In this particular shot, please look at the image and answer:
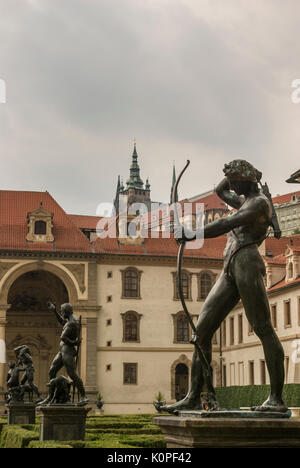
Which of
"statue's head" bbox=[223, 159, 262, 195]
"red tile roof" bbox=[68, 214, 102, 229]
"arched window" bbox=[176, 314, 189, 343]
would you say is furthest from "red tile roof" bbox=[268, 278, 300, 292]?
"statue's head" bbox=[223, 159, 262, 195]

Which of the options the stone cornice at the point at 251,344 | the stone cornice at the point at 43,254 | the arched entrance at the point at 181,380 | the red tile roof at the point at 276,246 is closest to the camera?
the stone cornice at the point at 251,344

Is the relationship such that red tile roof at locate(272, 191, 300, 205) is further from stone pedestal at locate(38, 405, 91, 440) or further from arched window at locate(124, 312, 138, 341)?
stone pedestal at locate(38, 405, 91, 440)

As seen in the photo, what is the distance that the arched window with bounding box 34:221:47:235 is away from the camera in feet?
172

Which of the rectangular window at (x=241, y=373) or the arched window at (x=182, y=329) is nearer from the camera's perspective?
the rectangular window at (x=241, y=373)

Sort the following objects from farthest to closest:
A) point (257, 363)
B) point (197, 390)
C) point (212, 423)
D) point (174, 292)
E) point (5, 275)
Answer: point (174, 292) < point (5, 275) < point (257, 363) < point (197, 390) < point (212, 423)

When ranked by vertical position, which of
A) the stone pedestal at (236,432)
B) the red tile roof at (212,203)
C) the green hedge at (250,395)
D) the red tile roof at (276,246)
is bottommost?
the green hedge at (250,395)

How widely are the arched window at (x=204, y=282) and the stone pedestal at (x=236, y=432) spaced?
4750cm

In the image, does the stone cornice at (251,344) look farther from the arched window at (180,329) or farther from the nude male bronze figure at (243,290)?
the nude male bronze figure at (243,290)

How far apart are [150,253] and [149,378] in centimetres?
914

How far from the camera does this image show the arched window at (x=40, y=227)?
52.5 m

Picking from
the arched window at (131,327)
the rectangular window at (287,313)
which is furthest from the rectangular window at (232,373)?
the rectangular window at (287,313)

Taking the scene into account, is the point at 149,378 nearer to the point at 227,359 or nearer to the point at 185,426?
the point at 227,359
